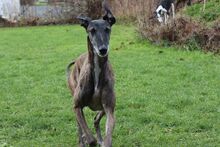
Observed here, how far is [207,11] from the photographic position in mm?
18375

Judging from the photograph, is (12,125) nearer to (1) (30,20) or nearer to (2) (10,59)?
(2) (10,59)

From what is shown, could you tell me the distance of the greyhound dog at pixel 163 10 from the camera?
17.0 meters

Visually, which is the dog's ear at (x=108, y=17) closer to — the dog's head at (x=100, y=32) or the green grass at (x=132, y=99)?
the dog's head at (x=100, y=32)

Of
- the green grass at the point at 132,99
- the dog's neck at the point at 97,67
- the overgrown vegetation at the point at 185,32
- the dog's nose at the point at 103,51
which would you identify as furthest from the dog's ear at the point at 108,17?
the overgrown vegetation at the point at 185,32

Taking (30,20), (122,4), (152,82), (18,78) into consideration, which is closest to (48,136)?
(152,82)

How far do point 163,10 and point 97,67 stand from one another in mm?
12247

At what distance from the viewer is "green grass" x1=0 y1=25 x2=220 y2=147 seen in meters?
6.88

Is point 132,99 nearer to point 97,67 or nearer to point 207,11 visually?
point 97,67

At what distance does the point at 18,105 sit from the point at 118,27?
1571 centimetres

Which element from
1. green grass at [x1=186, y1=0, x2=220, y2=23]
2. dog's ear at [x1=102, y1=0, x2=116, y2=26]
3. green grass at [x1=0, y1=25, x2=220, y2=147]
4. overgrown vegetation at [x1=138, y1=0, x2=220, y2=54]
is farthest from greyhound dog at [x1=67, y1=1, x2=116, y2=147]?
green grass at [x1=186, y1=0, x2=220, y2=23]

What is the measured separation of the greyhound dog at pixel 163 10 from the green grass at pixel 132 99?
1.72m

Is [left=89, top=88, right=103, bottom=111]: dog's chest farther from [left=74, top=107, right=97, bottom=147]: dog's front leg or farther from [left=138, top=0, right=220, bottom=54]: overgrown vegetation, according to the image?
[left=138, top=0, right=220, bottom=54]: overgrown vegetation

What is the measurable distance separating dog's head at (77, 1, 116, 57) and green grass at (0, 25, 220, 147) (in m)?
1.63

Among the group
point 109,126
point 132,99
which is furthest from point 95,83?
point 132,99
